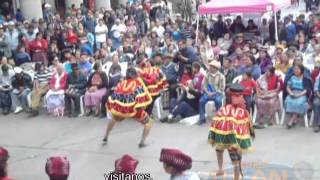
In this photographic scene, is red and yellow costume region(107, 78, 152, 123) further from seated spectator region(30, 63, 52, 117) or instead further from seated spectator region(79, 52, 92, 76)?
seated spectator region(30, 63, 52, 117)

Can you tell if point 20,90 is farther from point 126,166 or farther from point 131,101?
point 126,166

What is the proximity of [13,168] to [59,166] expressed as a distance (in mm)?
5939

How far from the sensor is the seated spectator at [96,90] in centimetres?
1323

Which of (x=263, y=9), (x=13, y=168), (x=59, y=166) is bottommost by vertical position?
(x=13, y=168)

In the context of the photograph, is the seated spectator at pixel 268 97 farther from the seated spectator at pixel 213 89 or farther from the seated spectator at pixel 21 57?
the seated spectator at pixel 21 57

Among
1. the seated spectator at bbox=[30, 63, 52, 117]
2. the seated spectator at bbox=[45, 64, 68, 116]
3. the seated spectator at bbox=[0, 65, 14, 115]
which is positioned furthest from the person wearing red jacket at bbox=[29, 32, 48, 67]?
the seated spectator at bbox=[45, 64, 68, 116]

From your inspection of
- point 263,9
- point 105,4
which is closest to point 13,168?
point 263,9

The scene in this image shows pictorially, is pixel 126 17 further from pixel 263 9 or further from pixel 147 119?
pixel 147 119

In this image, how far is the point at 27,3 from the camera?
23516 millimetres

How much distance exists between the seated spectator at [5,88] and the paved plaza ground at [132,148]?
818 millimetres

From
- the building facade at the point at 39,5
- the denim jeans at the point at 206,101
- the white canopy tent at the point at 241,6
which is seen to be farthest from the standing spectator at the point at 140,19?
the denim jeans at the point at 206,101

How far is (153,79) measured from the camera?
1247cm

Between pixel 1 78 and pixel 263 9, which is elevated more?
pixel 263 9

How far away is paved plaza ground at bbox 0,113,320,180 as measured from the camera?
9945 millimetres
